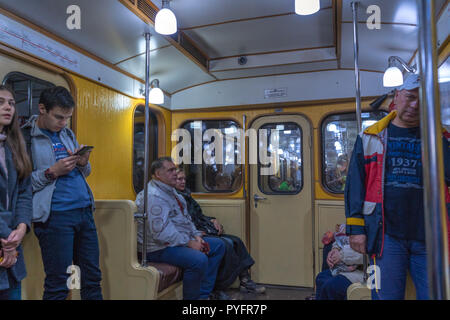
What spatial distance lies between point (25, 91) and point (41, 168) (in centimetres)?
75

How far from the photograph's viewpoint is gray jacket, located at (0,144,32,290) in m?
1.53

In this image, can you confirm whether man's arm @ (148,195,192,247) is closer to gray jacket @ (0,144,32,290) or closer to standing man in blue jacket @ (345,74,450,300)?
gray jacket @ (0,144,32,290)

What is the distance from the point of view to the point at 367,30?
8.68ft

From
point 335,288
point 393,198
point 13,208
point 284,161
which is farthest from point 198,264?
point 284,161

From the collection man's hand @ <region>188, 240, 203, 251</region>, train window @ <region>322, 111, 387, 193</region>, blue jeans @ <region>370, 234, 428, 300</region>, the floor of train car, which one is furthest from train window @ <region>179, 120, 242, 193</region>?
blue jeans @ <region>370, 234, 428, 300</region>

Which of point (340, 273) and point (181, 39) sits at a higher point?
point (181, 39)

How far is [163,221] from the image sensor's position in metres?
2.78

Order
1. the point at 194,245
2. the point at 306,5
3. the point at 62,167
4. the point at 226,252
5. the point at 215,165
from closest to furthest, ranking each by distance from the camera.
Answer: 1. the point at 62,167
2. the point at 306,5
3. the point at 194,245
4. the point at 226,252
5. the point at 215,165

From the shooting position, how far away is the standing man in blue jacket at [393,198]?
62.0 inches

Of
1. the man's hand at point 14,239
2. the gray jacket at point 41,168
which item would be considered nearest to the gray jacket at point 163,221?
the gray jacket at point 41,168

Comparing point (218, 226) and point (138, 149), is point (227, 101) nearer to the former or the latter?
point (138, 149)

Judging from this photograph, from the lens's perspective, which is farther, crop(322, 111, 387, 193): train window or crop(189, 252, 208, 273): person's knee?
crop(322, 111, 387, 193): train window

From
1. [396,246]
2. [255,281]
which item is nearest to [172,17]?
[396,246]

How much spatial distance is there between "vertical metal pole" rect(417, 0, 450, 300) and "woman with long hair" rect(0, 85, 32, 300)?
1604 mm
